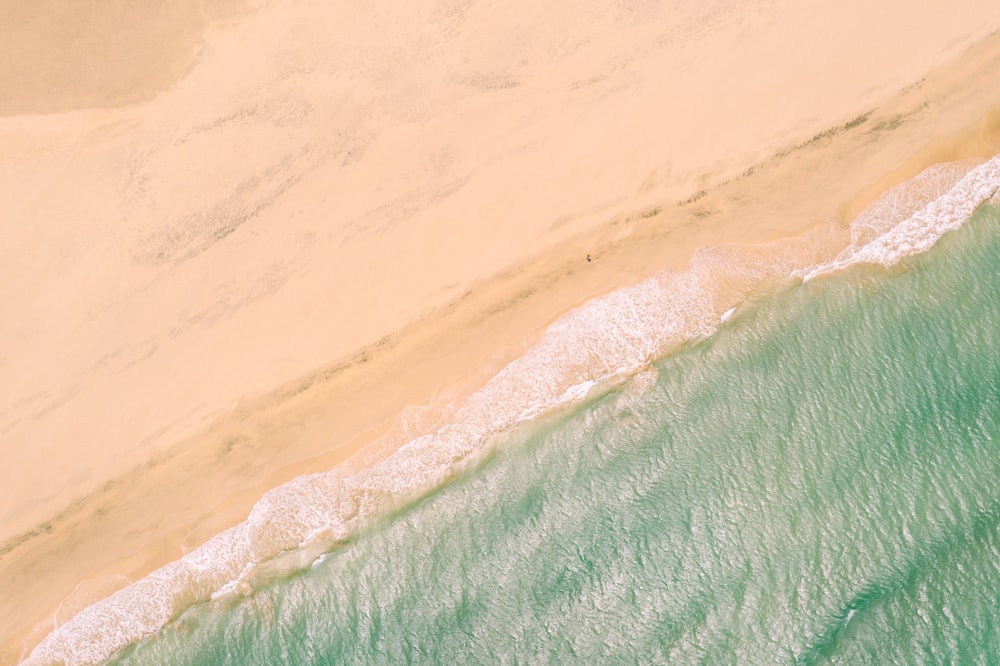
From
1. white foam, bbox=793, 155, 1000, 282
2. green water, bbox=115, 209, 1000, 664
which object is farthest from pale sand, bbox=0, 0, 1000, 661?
green water, bbox=115, 209, 1000, 664

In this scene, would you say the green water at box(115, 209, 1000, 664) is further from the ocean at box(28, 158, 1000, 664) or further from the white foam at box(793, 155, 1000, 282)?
the white foam at box(793, 155, 1000, 282)

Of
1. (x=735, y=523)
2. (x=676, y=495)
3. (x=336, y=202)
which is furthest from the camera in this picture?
(x=336, y=202)

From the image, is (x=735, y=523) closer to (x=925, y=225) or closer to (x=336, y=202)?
(x=925, y=225)

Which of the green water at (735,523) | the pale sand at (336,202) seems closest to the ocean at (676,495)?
the green water at (735,523)

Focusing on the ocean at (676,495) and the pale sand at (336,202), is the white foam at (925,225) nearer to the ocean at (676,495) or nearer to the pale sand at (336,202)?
the ocean at (676,495)

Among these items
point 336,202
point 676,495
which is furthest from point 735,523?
point 336,202

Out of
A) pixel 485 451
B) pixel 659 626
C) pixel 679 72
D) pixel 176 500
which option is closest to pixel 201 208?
pixel 176 500

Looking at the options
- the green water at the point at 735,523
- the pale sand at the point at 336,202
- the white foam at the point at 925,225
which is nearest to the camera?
the green water at the point at 735,523
